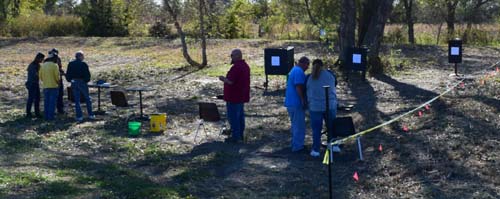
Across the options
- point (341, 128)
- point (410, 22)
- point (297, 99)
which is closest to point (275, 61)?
point (297, 99)

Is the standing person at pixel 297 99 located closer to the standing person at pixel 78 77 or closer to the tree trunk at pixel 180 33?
the standing person at pixel 78 77

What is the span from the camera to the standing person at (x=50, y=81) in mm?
14102

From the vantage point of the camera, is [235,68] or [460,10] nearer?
[235,68]

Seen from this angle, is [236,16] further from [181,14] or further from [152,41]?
[181,14]

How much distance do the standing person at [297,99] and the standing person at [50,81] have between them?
5441 mm

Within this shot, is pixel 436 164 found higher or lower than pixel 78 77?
lower

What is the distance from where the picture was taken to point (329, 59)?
894 inches

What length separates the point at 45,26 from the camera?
142 ft

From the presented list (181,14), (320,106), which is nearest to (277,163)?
(320,106)

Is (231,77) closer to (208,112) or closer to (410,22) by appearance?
(208,112)

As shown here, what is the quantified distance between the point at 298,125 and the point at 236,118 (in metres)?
1.36

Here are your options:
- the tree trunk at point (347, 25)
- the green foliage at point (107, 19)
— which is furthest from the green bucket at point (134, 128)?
the green foliage at point (107, 19)

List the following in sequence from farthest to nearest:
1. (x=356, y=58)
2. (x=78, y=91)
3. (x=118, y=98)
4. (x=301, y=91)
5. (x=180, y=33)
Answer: (x=180, y=33) < (x=356, y=58) < (x=118, y=98) < (x=78, y=91) < (x=301, y=91)

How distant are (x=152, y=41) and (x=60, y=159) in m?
27.2
